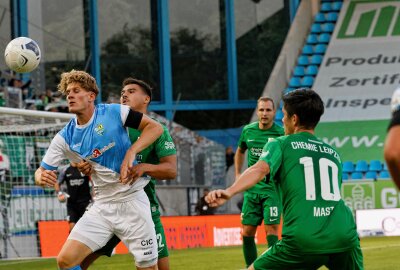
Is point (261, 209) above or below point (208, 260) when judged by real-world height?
above

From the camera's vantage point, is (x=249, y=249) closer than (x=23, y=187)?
Yes

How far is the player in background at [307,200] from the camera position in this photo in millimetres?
6715

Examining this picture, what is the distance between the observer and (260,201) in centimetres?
1302

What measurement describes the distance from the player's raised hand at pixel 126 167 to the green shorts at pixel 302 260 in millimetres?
1673

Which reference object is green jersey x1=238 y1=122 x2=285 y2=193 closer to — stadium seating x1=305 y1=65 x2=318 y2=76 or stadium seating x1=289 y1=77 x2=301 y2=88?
stadium seating x1=289 y1=77 x2=301 y2=88

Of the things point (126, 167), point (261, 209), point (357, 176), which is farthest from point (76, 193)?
point (357, 176)

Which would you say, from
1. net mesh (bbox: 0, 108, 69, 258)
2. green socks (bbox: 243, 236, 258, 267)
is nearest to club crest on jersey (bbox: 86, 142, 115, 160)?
green socks (bbox: 243, 236, 258, 267)

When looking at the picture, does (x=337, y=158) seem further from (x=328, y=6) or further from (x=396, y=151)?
(x=328, y=6)

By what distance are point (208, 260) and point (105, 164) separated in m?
8.68

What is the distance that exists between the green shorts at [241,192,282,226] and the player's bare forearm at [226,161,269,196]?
6.28 m

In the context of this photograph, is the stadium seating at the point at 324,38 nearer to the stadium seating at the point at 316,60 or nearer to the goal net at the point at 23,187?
the stadium seating at the point at 316,60

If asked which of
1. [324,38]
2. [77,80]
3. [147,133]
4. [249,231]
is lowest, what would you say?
[249,231]

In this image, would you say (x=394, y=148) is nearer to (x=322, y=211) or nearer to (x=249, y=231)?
(x=322, y=211)

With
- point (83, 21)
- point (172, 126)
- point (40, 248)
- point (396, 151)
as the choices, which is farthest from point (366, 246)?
point (83, 21)
